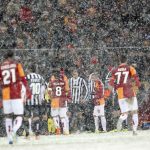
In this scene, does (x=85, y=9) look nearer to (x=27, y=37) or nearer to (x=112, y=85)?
(x=27, y=37)

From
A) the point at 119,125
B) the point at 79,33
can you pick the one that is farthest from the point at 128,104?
the point at 79,33

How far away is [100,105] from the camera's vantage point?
18.2 m

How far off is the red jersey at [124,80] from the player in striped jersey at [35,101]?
1.76 m

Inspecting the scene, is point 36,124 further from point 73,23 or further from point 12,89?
point 73,23

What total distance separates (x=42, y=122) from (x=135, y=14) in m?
6.29

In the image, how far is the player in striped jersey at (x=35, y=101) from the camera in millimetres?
16469

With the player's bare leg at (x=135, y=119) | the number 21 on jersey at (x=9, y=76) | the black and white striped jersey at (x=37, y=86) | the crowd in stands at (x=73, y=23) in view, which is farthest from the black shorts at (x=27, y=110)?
the number 21 on jersey at (x=9, y=76)

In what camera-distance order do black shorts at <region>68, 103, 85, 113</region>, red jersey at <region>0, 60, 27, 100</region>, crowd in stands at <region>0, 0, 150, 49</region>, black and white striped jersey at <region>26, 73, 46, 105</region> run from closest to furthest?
red jersey at <region>0, 60, 27, 100</region>
black and white striped jersey at <region>26, 73, 46, 105</region>
black shorts at <region>68, 103, 85, 113</region>
crowd in stands at <region>0, 0, 150, 49</region>

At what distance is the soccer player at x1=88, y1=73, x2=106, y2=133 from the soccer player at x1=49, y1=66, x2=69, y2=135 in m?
0.69

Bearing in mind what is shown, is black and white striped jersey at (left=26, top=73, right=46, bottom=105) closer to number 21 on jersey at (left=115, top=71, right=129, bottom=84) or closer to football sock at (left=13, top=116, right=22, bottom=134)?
number 21 on jersey at (left=115, top=71, right=129, bottom=84)

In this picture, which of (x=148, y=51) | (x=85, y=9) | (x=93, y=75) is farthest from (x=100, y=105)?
(x=85, y=9)

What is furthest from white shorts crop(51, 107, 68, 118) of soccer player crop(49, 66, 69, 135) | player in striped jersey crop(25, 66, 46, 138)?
player in striped jersey crop(25, 66, 46, 138)

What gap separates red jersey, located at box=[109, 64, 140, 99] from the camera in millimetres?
16641

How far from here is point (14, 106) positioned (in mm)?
13594
